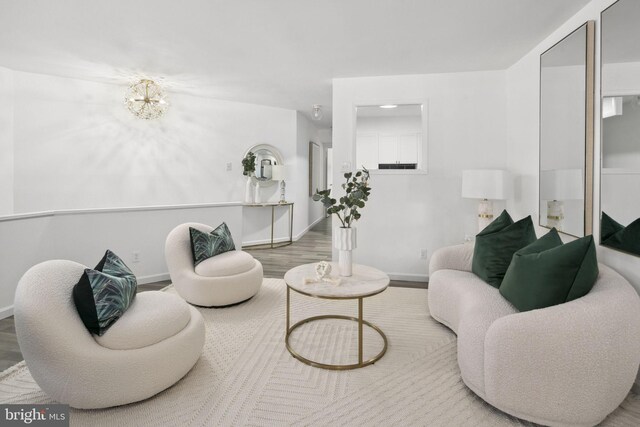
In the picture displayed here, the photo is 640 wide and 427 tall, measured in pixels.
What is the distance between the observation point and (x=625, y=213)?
2053mm

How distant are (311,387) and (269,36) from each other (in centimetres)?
286

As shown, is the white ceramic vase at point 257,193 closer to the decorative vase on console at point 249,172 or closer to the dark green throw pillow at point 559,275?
the decorative vase on console at point 249,172

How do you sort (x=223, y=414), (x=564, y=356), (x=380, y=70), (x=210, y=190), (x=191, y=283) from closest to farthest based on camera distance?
1. (x=564, y=356)
2. (x=223, y=414)
3. (x=191, y=283)
4. (x=380, y=70)
5. (x=210, y=190)

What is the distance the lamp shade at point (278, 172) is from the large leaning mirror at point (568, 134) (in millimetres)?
4014

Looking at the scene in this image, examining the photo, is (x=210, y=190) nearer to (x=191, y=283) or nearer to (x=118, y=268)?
(x=191, y=283)

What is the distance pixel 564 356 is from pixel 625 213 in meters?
1.13

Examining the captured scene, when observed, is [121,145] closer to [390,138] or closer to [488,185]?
[390,138]

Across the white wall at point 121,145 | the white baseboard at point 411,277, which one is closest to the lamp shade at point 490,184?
the white baseboard at point 411,277

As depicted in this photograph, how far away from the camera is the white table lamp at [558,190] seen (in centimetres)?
255

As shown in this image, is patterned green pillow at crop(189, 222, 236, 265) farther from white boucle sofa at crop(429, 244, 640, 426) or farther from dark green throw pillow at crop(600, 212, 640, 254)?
dark green throw pillow at crop(600, 212, 640, 254)

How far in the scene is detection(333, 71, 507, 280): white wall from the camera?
12.8ft

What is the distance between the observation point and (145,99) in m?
4.50

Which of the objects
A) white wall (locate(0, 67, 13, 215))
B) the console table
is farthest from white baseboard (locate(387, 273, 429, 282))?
white wall (locate(0, 67, 13, 215))

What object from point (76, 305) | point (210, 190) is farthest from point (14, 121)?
point (76, 305)
